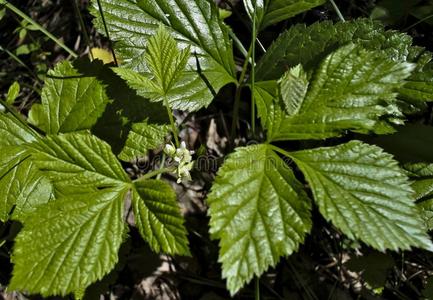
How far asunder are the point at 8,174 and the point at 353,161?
45.3 inches

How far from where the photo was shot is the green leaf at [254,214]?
1.24m

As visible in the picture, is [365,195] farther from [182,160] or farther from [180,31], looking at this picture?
[180,31]

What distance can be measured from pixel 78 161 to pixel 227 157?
1.40 ft

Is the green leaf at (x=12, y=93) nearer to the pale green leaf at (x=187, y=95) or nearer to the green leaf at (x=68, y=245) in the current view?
the pale green leaf at (x=187, y=95)

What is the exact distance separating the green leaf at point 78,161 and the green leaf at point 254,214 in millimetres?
331

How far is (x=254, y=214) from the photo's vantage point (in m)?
1.30

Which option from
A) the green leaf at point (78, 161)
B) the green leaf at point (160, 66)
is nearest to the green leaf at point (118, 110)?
the green leaf at point (160, 66)

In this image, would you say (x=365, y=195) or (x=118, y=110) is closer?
(x=365, y=195)

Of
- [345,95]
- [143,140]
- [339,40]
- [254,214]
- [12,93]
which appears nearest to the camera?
[254,214]

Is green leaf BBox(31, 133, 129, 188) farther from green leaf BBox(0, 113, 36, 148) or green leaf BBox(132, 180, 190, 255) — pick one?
green leaf BBox(0, 113, 36, 148)

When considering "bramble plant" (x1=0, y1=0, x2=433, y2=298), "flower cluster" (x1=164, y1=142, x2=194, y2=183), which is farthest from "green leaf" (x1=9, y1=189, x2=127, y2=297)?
"flower cluster" (x1=164, y1=142, x2=194, y2=183)

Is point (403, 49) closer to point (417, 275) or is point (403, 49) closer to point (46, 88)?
point (417, 275)

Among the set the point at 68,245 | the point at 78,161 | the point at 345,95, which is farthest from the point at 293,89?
the point at 68,245

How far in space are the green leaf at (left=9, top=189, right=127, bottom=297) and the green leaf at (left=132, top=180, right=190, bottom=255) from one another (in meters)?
0.06
